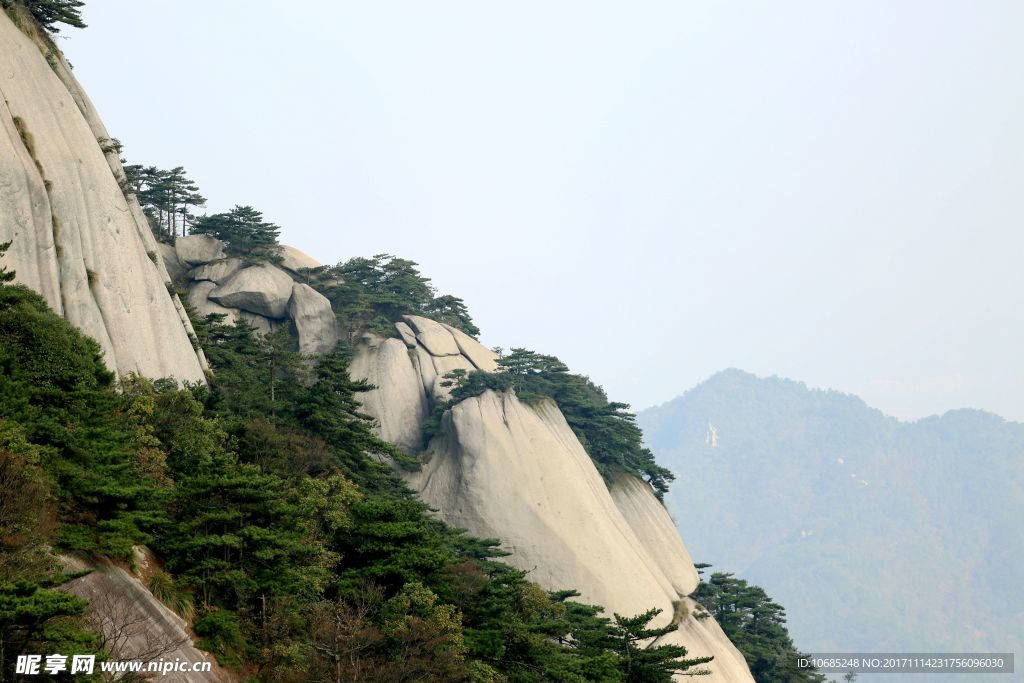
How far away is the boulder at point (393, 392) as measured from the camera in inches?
1677

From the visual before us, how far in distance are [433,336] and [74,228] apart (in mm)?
20803

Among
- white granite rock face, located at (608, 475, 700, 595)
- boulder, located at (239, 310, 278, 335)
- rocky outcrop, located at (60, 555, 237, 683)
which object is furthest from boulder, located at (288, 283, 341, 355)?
rocky outcrop, located at (60, 555, 237, 683)

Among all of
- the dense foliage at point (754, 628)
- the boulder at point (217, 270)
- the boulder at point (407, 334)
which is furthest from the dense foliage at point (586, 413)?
the boulder at point (217, 270)

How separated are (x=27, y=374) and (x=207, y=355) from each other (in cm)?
1577

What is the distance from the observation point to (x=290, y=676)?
19.6m

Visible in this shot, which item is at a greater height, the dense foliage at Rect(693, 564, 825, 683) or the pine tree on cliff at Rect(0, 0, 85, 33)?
the pine tree on cliff at Rect(0, 0, 85, 33)

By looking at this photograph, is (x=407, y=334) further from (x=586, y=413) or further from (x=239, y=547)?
(x=239, y=547)

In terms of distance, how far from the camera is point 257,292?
45.6 m

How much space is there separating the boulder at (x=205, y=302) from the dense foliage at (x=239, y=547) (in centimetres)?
1597

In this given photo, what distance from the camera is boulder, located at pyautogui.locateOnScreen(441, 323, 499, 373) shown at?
1880 inches

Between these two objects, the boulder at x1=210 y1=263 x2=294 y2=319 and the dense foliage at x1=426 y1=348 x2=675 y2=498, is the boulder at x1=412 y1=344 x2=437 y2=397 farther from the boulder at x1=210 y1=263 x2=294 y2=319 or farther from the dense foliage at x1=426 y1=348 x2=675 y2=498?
the boulder at x1=210 y1=263 x2=294 y2=319

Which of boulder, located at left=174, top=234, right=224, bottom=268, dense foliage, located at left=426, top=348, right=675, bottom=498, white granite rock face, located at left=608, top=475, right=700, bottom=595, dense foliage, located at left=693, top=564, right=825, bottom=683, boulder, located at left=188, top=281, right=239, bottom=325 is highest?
boulder, located at left=174, top=234, right=224, bottom=268

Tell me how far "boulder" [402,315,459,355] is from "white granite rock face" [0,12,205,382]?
14.7 m

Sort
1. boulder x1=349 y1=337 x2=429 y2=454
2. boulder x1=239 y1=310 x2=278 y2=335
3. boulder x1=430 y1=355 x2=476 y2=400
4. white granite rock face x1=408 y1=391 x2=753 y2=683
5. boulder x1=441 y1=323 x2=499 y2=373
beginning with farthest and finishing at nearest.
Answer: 1. boulder x1=441 y1=323 x2=499 y2=373
2. boulder x1=239 y1=310 x2=278 y2=335
3. boulder x1=430 y1=355 x2=476 y2=400
4. boulder x1=349 y1=337 x2=429 y2=454
5. white granite rock face x1=408 y1=391 x2=753 y2=683
